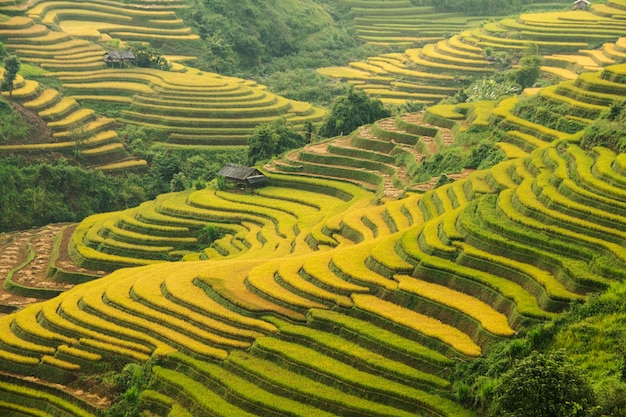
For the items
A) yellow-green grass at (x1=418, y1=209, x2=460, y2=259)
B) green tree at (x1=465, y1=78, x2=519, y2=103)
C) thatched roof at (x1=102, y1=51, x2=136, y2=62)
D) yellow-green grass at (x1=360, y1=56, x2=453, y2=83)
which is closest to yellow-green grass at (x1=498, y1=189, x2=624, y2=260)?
yellow-green grass at (x1=418, y1=209, x2=460, y2=259)

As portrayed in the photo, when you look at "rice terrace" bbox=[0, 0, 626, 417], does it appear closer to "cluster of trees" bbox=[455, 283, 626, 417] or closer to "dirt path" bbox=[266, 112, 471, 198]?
"cluster of trees" bbox=[455, 283, 626, 417]

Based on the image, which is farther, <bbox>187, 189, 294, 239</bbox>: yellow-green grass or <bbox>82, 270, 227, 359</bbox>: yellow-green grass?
<bbox>187, 189, 294, 239</bbox>: yellow-green grass

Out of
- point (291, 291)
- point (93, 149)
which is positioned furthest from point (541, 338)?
point (93, 149)

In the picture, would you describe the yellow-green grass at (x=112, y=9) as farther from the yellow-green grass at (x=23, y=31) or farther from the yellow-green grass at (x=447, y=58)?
the yellow-green grass at (x=447, y=58)

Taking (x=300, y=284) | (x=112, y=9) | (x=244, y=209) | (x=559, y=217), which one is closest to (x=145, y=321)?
(x=300, y=284)

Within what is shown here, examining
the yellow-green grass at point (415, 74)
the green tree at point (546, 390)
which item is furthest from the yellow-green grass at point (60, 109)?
the green tree at point (546, 390)

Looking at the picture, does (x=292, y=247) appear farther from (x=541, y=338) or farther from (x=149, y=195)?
(x=149, y=195)
